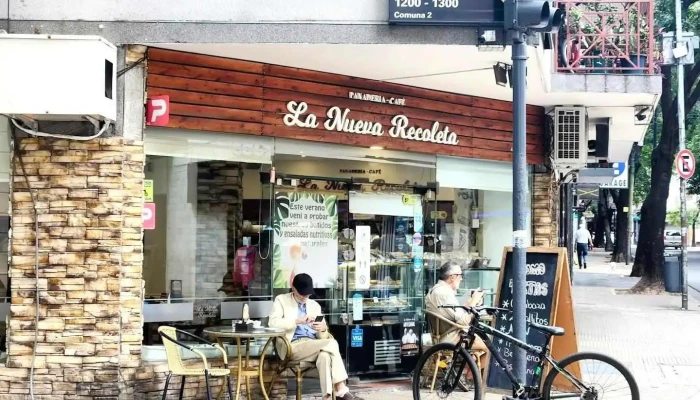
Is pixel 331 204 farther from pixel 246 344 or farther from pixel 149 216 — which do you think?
pixel 149 216

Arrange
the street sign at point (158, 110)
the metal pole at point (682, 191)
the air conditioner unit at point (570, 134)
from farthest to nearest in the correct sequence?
the metal pole at point (682, 191)
the air conditioner unit at point (570, 134)
the street sign at point (158, 110)

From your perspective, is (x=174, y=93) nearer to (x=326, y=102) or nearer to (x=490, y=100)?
(x=326, y=102)

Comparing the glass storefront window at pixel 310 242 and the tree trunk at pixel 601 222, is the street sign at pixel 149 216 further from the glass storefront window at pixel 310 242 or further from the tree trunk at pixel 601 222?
the tree trunk at pixel 601 222

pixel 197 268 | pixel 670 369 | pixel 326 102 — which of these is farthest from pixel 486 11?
pixel 670 369

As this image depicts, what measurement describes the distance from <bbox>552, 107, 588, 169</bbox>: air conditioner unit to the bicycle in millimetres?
3933

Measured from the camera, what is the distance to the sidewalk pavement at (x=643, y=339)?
28.6 feet

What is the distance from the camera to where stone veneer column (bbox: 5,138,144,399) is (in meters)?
6.91

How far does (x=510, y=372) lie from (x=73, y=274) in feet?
12.0

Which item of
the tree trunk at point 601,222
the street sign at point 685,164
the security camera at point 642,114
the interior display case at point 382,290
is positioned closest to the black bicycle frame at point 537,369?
the interior display case at point 382,290

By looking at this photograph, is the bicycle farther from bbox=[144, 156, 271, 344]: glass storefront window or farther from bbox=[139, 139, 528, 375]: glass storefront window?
bbox=[144, 156, 271, 344]: glass storefront window

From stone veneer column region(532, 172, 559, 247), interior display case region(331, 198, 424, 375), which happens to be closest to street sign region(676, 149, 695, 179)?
stone veneer column region(532, 172, 559, 247)

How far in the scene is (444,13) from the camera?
7.10 m

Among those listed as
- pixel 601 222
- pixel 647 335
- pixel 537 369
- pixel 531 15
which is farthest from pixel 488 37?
pixel 601 222

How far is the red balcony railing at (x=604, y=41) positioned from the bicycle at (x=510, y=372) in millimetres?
3951
